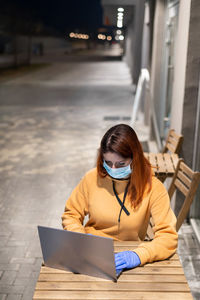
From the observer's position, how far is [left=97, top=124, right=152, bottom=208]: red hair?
8.49 feet

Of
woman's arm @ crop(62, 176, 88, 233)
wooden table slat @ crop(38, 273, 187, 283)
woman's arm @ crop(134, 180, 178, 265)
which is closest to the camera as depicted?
wooden table slat @ crop(38, 273, 187, 283)

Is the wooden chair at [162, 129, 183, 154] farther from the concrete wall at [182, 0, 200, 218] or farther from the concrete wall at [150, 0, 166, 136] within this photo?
the concrete wall at [150, 0, 166, 136]

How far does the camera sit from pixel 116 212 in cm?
274

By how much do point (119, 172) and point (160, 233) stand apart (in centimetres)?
47

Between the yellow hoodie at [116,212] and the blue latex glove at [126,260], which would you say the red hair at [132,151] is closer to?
the yellow hoodie at [116,212]

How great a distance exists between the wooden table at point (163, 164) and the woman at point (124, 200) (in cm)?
203

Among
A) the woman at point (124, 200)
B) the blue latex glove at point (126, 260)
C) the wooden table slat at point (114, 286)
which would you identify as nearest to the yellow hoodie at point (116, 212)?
the woman at point (124, 200)

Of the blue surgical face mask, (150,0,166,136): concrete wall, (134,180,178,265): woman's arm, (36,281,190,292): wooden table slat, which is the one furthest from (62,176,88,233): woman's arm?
(150,0,166,136): concrete wall

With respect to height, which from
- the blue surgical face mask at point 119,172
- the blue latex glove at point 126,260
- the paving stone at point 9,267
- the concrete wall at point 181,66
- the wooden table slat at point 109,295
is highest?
the concrete wall at point 181,66

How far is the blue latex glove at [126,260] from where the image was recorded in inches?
92.7

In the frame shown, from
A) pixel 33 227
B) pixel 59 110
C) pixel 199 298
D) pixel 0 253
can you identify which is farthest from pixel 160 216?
pixel 59 110

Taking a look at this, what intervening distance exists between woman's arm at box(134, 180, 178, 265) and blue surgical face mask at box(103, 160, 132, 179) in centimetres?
22

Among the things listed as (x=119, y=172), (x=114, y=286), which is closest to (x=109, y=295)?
(x=114, y=286)

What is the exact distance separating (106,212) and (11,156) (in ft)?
21.0
